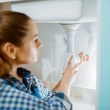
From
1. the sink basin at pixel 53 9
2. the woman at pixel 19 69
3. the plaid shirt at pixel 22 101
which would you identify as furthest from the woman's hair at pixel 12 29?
the sink basin at pixel 53 9

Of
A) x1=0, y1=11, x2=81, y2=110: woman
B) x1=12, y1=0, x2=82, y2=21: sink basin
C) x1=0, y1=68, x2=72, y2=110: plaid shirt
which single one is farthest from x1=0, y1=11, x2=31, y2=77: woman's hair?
x1=12, y1=0, x2=82, y2=21: sink basin

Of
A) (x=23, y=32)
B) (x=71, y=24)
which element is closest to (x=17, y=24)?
(x=23, y=32)

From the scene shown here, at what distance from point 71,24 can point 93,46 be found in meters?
0.19

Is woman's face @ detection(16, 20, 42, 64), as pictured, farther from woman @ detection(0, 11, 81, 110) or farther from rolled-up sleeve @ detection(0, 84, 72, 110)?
rolled-up sleeve @ detection(0, 84, 72, 110)

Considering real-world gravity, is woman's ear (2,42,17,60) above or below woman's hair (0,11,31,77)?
below

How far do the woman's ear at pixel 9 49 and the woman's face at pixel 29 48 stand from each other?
18 millimetres

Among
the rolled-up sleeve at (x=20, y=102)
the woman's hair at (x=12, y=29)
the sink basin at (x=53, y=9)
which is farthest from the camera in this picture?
the sink basin at (x=53, y=9)

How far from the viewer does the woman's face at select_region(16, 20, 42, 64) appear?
821 mm

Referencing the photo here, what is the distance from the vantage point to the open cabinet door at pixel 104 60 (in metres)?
0.79

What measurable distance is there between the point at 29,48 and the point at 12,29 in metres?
0.10

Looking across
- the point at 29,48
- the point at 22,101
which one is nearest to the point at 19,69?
the point at 29,48

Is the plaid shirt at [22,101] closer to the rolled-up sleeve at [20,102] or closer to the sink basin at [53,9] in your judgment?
the rolled-up sleeve at [20,102]

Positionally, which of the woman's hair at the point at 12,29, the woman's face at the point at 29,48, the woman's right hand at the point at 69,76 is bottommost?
the woman's right hand at the point at 69,76

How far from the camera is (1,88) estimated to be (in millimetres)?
696
